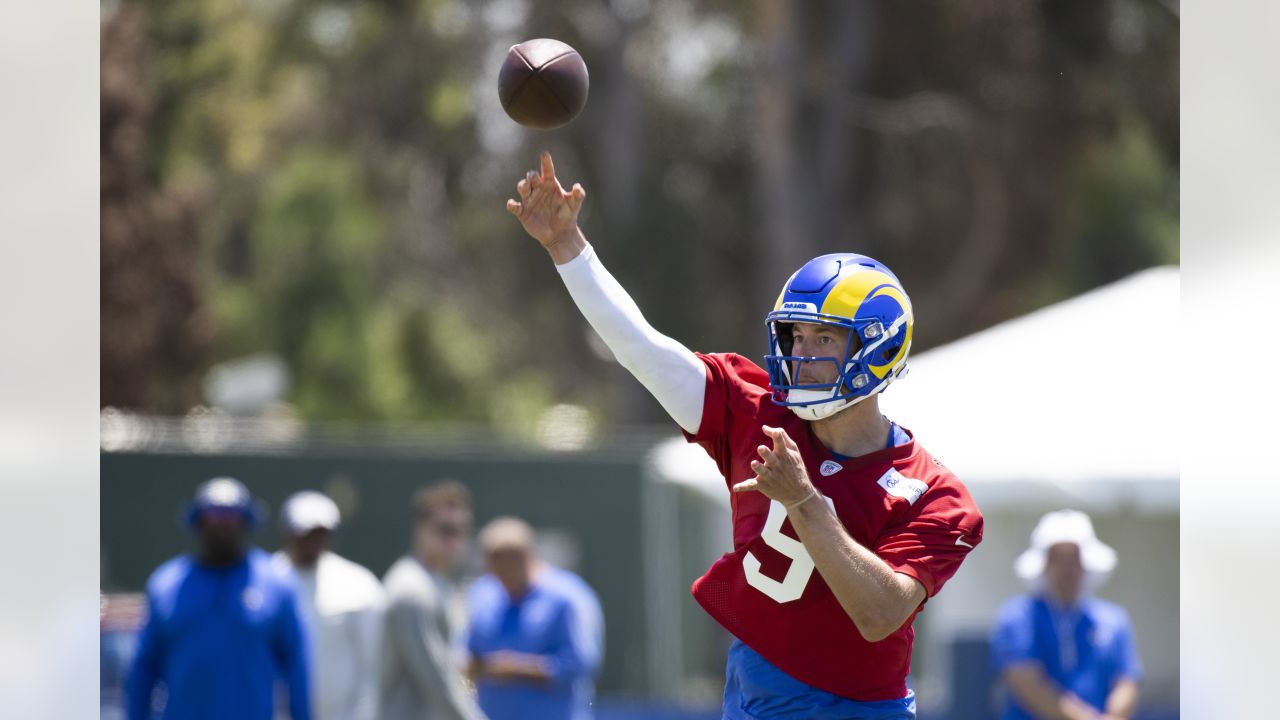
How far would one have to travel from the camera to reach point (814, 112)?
71.3 ft

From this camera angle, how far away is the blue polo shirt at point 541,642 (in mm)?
8477

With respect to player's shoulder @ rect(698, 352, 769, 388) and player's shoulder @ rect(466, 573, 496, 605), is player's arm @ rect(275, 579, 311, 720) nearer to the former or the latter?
player's shoulder @ rect(466, 573, 496, 605)

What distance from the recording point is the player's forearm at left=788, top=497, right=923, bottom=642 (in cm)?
319

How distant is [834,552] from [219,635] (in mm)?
4229

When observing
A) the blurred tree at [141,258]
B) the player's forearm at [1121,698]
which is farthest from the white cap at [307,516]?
the blurred tree at [141,258]

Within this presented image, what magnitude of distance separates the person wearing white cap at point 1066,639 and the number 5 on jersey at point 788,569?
4.20 meters

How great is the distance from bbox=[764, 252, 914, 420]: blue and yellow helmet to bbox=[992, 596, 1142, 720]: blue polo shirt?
13.9 feet

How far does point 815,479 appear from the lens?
3504 mm

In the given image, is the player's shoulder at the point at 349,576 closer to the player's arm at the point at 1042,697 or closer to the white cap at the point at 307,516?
the white cap at the point at 307,516

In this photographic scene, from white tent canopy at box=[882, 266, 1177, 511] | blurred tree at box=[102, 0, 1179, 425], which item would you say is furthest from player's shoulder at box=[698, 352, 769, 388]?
blurred tree at box=[102, 0, 1179, 425]

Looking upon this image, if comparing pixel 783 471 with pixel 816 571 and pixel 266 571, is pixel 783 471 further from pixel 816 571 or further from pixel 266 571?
pixel 266 571

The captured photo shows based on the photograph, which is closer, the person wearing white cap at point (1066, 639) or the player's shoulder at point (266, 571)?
the player's shoulder at point (266, 571)

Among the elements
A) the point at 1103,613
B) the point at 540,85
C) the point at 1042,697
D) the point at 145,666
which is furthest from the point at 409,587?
the point at 540,85
